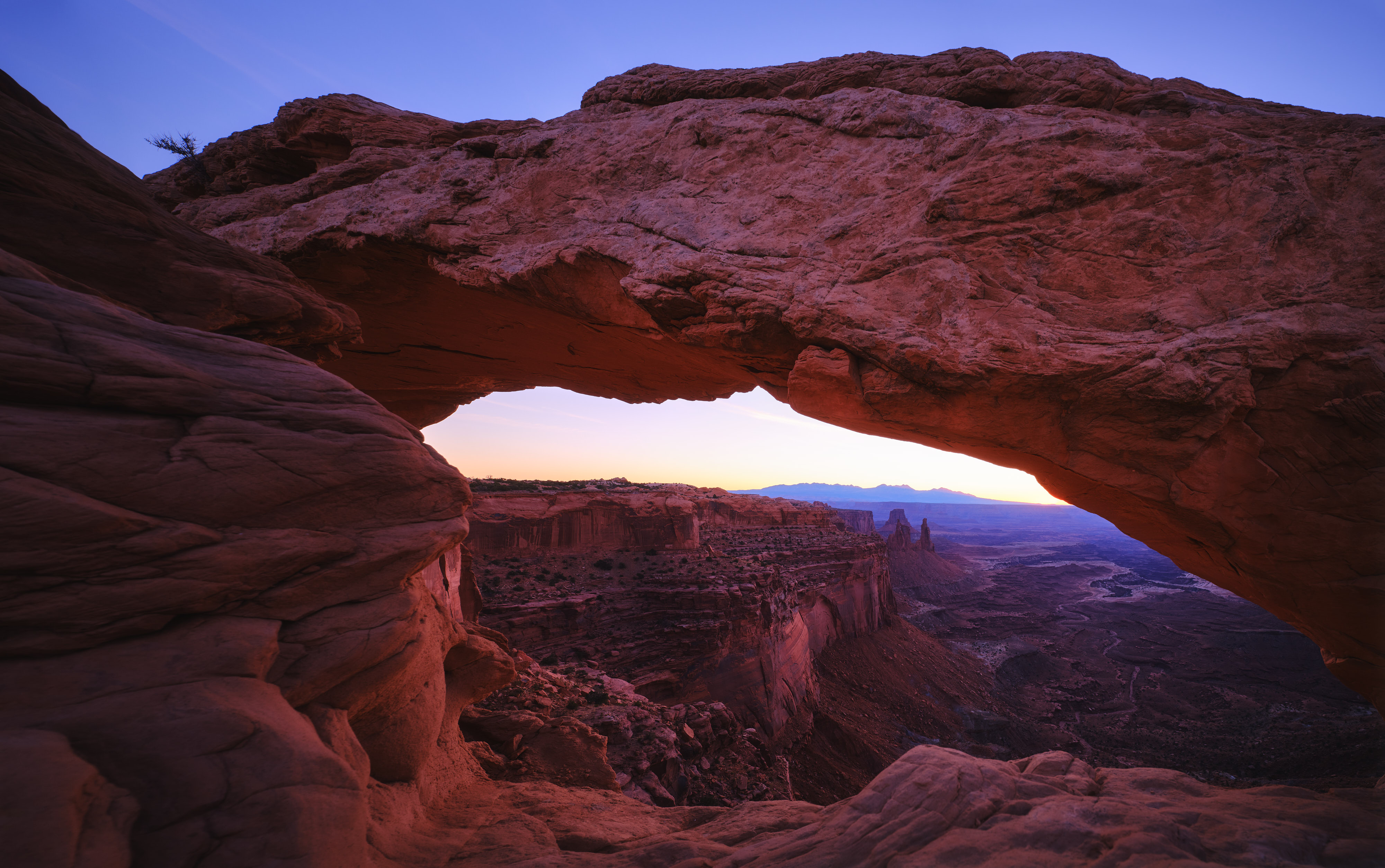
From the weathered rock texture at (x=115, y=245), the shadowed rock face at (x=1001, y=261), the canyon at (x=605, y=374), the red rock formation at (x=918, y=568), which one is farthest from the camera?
the red rock formation at (x=918, y=568)

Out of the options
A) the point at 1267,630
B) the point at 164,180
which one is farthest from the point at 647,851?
the point at 1267,630

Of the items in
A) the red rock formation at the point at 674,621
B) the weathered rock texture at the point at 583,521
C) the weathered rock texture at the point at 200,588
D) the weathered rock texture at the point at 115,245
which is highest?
the weathered rock texture at the point at 115,245

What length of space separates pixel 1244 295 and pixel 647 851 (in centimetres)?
803

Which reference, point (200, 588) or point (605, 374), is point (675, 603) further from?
point (200, 588)

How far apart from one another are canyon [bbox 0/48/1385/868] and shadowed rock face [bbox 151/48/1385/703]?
46mm

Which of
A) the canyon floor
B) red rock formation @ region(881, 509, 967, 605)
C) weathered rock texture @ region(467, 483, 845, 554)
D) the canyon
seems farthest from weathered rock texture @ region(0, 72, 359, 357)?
red rock formation @ region(881, 509, 967, 605)

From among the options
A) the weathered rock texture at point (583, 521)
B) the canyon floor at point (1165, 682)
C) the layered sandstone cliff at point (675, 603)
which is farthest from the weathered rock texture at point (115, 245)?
the canyon floor at point (1165, 682)

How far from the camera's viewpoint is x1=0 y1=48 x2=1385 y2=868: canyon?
3.10 m

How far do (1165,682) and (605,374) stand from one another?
38.2 metres

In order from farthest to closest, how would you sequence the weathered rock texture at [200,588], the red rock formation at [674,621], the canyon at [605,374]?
the red rock formation at [674,621] < the canyon at [605,374] < the weathered rock texture at [200,588]

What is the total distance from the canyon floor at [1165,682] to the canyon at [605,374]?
1279cm

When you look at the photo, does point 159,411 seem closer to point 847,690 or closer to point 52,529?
point 52,529

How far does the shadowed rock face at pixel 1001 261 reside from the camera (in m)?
5.27

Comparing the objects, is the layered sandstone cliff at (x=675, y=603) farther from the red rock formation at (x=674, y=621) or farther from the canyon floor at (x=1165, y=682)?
the canyon floor at (x=1165, y=682)
